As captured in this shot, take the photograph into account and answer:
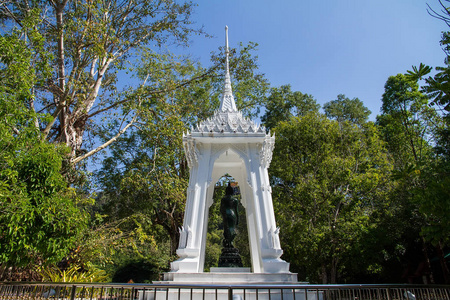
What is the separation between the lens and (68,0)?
12.3 m

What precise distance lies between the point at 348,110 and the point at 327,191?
46.2 ft

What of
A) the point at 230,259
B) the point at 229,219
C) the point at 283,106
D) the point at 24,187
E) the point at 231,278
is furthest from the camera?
the point at 283,106

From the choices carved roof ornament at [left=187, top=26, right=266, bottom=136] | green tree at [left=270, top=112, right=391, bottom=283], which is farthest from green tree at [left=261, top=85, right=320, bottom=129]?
carved roof ornament at [left=187, top=26, right=266, bottom=136]

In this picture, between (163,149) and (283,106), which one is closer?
(163,149)

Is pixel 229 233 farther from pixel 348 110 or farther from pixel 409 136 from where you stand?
pixel 348 110

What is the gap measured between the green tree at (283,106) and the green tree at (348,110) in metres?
2.83

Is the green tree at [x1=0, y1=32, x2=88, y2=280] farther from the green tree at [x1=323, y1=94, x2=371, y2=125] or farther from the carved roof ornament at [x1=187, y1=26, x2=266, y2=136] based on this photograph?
the green tree at [x1=323, y1=94, x2=371, y2=125]

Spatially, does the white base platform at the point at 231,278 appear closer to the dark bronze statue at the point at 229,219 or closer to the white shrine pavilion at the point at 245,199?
the white shrine pavilion at the point at 245,199

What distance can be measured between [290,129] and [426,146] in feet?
25.2

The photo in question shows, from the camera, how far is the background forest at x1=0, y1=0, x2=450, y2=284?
7715 millimetres

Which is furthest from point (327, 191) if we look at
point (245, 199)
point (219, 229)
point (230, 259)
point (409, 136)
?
point (230, 259)

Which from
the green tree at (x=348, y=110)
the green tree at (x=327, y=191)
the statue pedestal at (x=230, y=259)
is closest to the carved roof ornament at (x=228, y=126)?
the statue pedestal at (x=230, y=259)

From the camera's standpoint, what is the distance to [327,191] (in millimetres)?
16359

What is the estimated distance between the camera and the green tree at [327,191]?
49.9 ft
